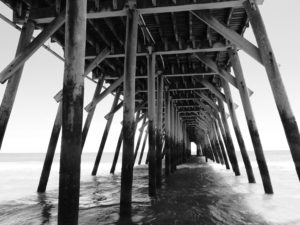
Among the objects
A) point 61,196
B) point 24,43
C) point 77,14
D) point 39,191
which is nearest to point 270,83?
point 77,14

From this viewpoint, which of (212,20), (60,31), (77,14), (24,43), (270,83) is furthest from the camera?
(60,31)

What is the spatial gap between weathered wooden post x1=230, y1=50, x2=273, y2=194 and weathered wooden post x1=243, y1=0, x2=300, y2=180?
222 centimetres

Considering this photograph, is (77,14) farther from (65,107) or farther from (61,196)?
(61,196)

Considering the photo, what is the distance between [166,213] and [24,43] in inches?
170

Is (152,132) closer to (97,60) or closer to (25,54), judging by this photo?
(97,60)

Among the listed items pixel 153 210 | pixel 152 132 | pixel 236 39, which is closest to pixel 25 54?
pixel 152 132

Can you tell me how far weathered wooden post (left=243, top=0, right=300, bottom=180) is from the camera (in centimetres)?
439

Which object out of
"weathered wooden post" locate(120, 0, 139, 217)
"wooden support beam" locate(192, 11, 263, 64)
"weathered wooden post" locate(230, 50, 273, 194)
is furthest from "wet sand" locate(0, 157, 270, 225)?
"wooden support beam" locate(192, 11, 263, 64)

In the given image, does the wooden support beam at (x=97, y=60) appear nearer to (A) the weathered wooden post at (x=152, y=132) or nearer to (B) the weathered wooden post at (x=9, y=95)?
(A) the weathered wooden post at (x=152, y=132)

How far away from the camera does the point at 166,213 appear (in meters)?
4.94

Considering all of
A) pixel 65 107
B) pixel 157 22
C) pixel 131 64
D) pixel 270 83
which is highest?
pixel 157 22

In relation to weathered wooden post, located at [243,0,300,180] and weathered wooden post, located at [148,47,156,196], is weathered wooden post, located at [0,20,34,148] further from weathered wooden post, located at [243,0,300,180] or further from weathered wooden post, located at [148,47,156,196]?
weathered wooden post, located at [243,0,300,180]

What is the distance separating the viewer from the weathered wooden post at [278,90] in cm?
439

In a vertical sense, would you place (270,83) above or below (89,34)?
below
